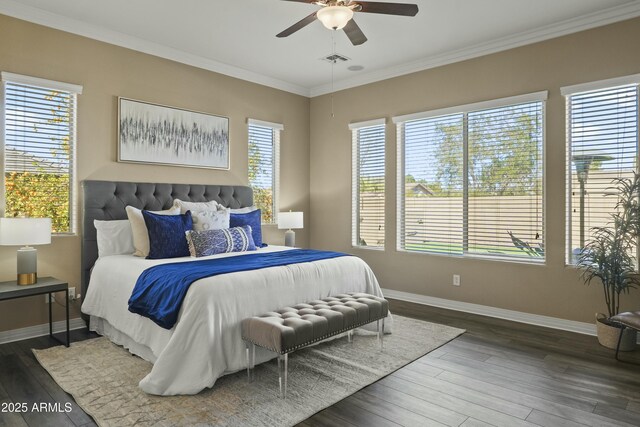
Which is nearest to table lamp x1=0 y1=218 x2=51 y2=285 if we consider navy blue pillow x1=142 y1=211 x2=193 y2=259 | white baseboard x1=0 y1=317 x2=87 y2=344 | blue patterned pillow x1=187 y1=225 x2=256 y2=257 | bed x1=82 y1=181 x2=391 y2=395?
bed x1=82 y1=181 x2=391 y2=395

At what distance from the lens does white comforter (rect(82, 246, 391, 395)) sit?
265 cm

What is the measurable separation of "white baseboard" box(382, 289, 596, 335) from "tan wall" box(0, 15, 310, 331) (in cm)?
213

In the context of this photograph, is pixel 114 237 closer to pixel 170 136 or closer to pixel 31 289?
pixel 31 289

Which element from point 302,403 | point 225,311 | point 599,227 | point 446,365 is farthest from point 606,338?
point 225,311

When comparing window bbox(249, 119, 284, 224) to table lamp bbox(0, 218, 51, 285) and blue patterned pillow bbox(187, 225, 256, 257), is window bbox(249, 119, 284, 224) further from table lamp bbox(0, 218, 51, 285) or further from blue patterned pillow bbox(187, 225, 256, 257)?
table lamp bbox(0, 218, 51, 285)

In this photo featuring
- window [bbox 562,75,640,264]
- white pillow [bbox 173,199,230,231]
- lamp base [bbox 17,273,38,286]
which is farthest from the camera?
white pillow [bbox 173,199,230,231]

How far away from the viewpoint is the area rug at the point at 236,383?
2.40 m

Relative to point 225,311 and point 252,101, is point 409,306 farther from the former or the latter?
point 252,101

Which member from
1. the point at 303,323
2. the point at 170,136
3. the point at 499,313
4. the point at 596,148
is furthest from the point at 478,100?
the point at 170,136

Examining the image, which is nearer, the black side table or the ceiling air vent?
the black side table

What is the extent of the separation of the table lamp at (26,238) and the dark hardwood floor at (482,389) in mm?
652

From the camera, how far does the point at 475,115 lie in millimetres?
4777

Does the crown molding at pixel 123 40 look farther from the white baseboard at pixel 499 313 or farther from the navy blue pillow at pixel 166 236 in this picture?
the white baseboard at pixel 499 313

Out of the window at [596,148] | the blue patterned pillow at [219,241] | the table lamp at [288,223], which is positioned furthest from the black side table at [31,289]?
the window at [596,148]
